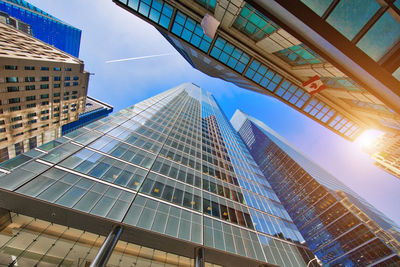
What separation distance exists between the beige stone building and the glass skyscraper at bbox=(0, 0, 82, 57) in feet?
102

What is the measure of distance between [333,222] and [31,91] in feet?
326

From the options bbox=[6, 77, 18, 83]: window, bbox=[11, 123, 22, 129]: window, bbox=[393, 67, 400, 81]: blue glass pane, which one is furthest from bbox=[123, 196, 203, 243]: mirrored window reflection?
bbox=[11, 123, 22, 129]: window

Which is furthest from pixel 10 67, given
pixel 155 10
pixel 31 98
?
pixel 155 10

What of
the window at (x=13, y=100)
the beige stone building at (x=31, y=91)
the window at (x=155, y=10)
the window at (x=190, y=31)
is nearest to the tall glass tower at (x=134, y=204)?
the window at (x=155, y=10)

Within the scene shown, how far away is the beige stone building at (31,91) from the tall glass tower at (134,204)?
25.0 meters

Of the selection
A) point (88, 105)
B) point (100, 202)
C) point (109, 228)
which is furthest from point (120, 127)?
point (88, 105)

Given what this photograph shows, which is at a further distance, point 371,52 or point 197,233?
point 197,233

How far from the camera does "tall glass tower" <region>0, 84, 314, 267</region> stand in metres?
10.6

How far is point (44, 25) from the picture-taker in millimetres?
67000

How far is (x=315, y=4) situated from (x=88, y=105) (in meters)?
112

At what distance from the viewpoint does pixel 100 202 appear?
1207 cm

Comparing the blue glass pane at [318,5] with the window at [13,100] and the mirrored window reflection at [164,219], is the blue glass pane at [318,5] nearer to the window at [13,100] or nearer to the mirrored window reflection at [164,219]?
the mirrored window reflection at [164,219]

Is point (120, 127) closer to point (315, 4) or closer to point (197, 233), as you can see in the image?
point (197, 233)

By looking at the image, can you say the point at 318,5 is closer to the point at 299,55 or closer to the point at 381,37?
the point at 381,37
